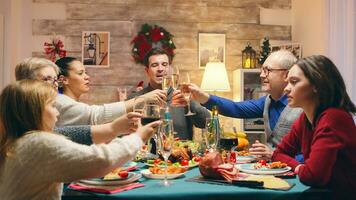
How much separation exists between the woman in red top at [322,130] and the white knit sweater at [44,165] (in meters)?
0.83

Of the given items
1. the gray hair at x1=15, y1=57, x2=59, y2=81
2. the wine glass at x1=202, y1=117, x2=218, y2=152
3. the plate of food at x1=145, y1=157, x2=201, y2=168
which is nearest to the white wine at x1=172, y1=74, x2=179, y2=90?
the wine glass at x1=202, y1=117, x2=218, y2=152

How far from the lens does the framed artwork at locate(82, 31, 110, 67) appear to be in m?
4.65

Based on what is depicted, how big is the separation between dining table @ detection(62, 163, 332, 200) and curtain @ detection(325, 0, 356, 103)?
7.72 ft

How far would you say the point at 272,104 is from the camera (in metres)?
2.90

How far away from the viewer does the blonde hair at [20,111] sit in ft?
4.69

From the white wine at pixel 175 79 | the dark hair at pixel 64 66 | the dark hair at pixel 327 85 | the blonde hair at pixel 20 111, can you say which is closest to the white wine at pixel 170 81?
the white wine at pixel 175 79

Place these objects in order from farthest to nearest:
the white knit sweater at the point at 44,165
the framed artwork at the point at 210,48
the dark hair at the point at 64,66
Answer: the framed artwork at the point at 210,48, the dark hair at the point at 64,66, the white knit sweater at the point at 44,165

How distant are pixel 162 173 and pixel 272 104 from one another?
4.56 feet

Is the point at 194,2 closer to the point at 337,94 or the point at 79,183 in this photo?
the point at 337,94

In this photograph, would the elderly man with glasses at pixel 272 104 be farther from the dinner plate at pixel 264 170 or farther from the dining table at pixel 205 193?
the dining table at pixel 205 193

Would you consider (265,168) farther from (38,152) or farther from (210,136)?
(38,152)

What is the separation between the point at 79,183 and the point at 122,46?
10.5 feet

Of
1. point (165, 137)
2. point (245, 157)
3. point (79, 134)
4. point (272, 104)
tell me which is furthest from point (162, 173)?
point (272, 104)

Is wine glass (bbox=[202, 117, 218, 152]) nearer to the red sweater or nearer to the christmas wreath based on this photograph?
the red sweater
